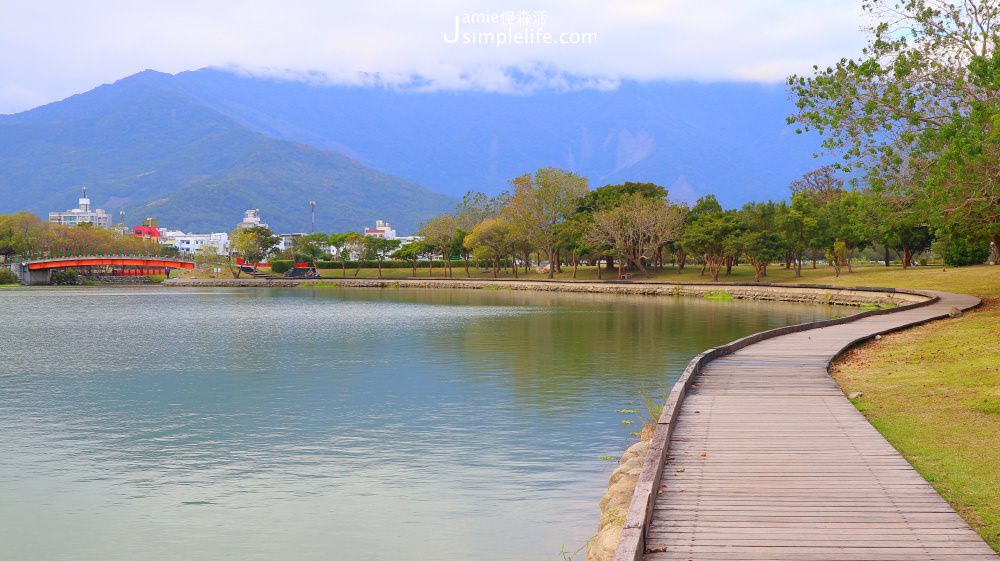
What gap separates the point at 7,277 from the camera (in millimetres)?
149375

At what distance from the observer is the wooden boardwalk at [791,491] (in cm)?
950

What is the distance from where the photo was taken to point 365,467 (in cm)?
1811

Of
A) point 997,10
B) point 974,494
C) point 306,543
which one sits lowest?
point 306,543

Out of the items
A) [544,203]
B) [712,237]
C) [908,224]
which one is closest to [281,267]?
[544,203]

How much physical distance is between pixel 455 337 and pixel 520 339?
11.7 ft

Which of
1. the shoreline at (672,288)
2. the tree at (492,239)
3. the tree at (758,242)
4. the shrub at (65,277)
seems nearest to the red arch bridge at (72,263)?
the shrub at (65,277)

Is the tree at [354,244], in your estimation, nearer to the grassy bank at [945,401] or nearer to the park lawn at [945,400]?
the park lawn at [945,400]

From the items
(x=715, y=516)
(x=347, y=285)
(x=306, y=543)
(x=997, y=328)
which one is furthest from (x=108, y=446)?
(x=347, y=285)

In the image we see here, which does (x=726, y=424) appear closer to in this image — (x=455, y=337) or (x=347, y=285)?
(x=455, y=337)

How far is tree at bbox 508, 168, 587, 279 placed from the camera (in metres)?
117

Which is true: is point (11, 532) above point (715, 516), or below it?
below

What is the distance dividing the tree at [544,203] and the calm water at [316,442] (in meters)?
70.5

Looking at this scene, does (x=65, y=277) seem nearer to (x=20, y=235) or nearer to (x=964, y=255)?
(x=20, y=235)

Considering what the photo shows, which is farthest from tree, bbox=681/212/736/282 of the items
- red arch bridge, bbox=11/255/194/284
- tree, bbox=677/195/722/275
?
red arch bridge, bbox=11/255/194/284
